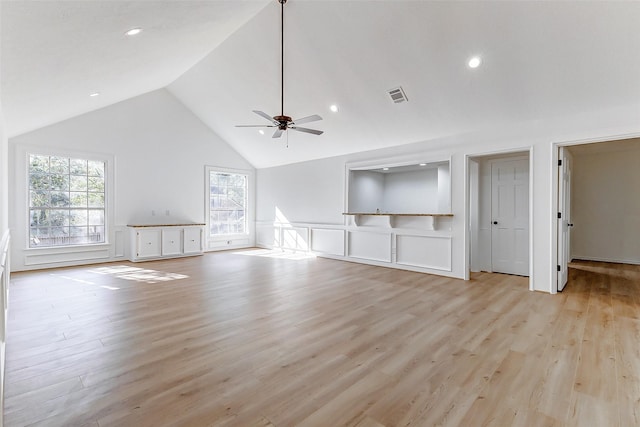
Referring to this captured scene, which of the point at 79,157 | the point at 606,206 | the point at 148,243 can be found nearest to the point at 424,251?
the point at 606,206

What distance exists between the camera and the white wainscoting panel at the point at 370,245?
630cm

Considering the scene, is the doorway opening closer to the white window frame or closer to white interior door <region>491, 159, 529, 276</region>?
white interior door <region>491, 159, 529, 276</region>

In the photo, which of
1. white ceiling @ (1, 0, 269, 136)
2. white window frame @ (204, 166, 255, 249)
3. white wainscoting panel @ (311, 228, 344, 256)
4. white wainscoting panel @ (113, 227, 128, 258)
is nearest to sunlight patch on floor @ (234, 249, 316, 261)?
white wainscoting panel @ (311, 228, 344, 256)

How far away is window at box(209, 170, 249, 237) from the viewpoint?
28.3 feet

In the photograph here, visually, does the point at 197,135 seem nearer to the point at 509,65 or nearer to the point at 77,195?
the point at 77,195

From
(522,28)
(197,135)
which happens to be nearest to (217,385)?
(522,28)

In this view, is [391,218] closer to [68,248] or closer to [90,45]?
[90,45]

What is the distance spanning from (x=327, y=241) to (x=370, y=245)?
4.14 ft

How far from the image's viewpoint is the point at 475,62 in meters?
3.81

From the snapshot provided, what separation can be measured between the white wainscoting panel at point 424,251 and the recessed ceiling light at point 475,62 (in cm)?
277

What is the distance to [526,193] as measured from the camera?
5.24 m

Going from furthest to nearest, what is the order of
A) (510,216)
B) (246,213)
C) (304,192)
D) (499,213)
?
(246,213)
(304,192)
(499,213)
(510,216)

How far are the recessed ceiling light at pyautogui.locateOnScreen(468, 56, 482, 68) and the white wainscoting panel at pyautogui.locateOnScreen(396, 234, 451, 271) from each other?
2.77m

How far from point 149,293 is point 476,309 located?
4.29m
